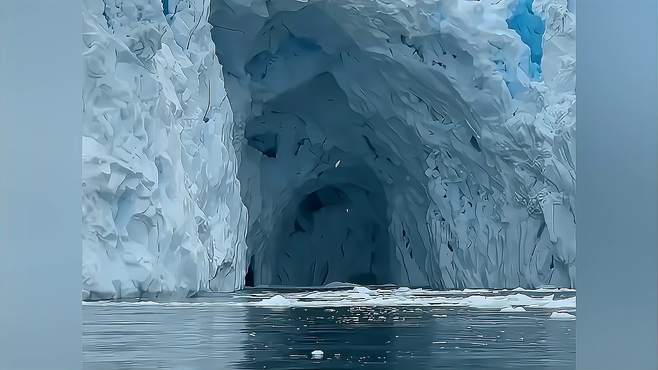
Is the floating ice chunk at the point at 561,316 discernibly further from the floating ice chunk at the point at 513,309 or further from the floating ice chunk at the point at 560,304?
the floating ice chunk at the point at 560,304

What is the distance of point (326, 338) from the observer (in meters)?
5.71

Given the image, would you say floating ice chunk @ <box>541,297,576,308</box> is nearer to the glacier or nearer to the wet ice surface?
the wet ice surface

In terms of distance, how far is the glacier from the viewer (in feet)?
37.8

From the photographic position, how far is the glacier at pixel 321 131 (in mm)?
11516

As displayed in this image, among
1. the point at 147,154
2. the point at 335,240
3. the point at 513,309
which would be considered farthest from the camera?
the point at 335,240

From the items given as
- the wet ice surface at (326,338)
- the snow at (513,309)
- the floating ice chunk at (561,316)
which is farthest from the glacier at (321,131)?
the floating ice chunk at (561,316)

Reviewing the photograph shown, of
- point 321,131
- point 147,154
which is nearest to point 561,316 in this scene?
point 147,154

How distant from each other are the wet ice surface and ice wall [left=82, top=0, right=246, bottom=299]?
1.62 metres

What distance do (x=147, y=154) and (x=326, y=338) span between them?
264 inches

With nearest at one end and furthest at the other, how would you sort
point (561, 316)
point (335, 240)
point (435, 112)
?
1. point (561, 316)
2. point (435, 112)
3. point (335, 240)


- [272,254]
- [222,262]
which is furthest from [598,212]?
[272,254]

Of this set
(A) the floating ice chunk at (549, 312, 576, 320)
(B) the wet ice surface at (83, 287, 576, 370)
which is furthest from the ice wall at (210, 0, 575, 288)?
(B) the wet ice surface at (83, 287, 576, 370)

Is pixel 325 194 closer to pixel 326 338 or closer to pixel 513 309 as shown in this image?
pixel 513 309

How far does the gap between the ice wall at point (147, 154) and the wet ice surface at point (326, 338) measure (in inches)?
63.7
